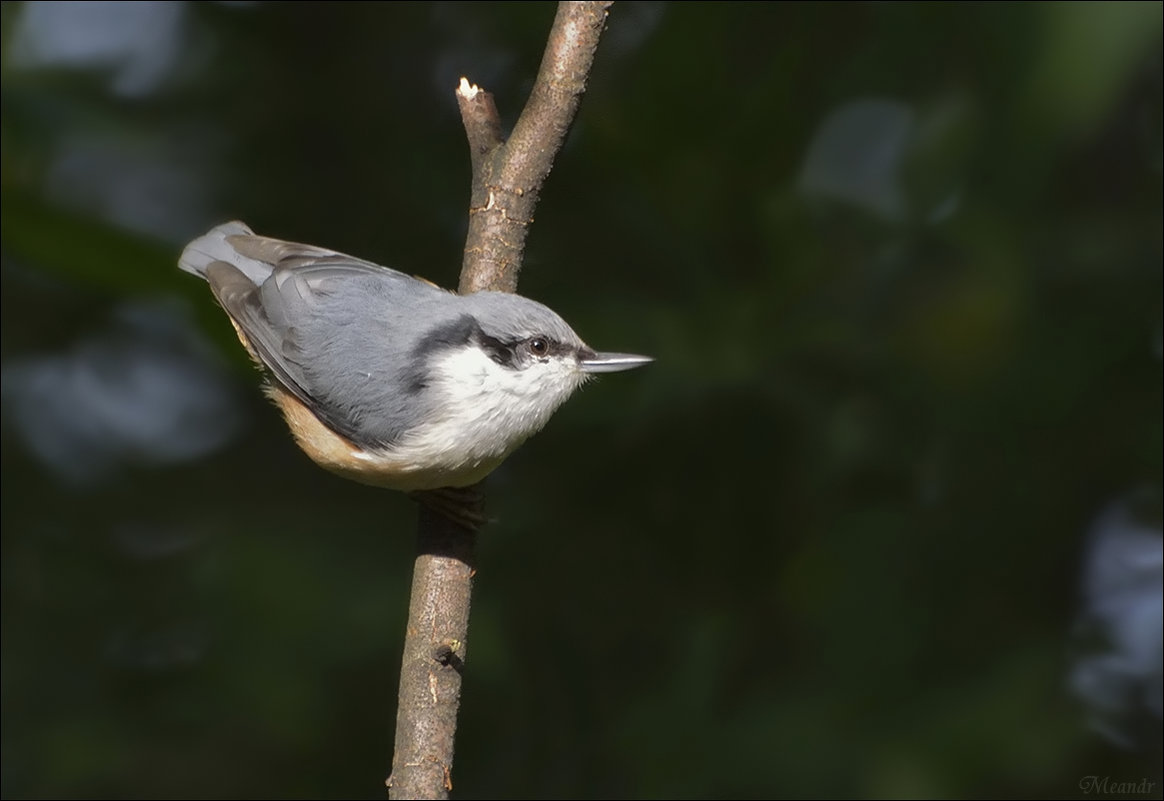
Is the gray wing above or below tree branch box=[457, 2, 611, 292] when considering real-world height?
below

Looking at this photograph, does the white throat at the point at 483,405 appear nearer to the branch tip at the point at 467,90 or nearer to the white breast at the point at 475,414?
the white breast at the point at 475,414

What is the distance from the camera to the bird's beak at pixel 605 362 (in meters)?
2.18

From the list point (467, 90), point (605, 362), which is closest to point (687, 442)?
point (605, 362)

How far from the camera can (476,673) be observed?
2.70 meters

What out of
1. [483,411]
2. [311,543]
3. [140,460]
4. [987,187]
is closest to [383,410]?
[483,411]

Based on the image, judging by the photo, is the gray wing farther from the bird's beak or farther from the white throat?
the bird's beak

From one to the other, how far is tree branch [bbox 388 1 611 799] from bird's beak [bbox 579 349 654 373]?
9.3 inches

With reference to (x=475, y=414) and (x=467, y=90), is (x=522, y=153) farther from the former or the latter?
(x=475, y=414)

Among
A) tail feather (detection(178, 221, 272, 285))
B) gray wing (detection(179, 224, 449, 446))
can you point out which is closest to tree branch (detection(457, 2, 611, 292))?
gray wing (detection(179, 224, 449, 446))

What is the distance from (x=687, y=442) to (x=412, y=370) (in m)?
0.73

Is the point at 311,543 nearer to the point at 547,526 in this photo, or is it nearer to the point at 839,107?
the point at 547,526

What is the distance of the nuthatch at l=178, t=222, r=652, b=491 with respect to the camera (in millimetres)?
2119

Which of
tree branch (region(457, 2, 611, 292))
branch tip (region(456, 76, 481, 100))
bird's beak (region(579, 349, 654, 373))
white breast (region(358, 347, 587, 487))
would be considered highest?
branch tip (region(456, 76, 481, 100))

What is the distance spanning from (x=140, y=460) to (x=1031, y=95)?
2199 mm
